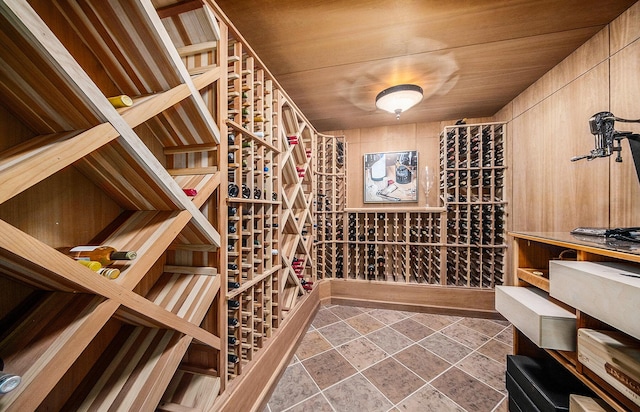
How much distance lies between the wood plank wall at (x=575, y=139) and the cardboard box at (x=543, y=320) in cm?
85

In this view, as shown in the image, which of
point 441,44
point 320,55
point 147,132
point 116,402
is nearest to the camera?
point 116,402

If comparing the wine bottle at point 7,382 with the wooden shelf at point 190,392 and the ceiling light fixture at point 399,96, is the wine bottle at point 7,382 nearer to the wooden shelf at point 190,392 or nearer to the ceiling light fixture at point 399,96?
the wooden shelf at point 190,392

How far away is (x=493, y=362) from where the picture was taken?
1929 mm

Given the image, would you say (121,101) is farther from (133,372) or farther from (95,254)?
(133,372)

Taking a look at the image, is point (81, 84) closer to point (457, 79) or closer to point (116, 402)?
point (116, 402)

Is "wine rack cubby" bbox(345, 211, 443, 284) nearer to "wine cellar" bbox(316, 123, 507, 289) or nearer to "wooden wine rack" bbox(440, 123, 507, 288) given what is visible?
"wine cellar" bbox(316, 123, 507, 289)

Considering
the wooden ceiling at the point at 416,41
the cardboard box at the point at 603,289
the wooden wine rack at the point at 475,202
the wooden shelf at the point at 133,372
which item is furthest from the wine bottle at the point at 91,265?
the wooden wine rack at the point at 475,202

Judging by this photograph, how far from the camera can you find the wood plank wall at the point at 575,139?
1.42 meters

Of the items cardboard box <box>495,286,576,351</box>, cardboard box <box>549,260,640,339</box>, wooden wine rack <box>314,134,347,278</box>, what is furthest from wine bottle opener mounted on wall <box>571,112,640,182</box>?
wooden wine rack <box>314,134,347,278</box>

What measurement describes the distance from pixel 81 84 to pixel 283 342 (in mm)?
1931

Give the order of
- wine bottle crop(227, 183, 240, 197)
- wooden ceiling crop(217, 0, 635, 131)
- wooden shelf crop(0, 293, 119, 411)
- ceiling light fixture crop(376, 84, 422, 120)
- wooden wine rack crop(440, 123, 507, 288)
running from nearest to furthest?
wooden shelf crop(0, 293, 119, 411), wine bottle crop(227, 183, 240, 197), wooden ceiling crop(217, 0, 635, 131), ceiling light fixture crop(376, 84, 422, 120), wooden wine rack crop(440, 123, 507, 288)

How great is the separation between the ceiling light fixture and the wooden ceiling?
0.07 metres

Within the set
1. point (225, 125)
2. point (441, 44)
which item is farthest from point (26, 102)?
point (441, 44)

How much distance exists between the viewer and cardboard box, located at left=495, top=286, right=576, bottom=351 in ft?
3.38
